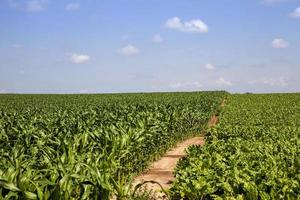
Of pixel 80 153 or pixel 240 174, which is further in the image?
pixel 80 153

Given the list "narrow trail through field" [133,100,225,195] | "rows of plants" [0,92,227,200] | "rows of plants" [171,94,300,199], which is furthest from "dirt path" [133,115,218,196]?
"rows of plants" [171,94,300,199]

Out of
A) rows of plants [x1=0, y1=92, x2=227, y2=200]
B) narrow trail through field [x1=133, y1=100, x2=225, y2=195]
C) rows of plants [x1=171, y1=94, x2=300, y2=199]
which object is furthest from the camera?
narrow trail through field [x1=133, y1=100, x2=225, y2=195]

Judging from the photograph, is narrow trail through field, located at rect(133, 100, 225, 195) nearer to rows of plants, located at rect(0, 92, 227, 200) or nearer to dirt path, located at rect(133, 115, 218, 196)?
dirt path, located at rect(133, 115, 218, 196)

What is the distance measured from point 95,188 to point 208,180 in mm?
2486

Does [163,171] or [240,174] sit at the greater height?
[240,174]

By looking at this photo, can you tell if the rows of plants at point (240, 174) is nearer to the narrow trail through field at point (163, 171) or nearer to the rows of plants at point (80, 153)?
the narrow trail through field at point (163, 171)

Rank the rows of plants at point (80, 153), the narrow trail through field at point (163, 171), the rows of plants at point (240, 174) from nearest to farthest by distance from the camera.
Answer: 1. the rows of plants at point (80, 153)
2. the rows of plants at point (240, 174)
3. the narrow trail through field at point (163, 171)

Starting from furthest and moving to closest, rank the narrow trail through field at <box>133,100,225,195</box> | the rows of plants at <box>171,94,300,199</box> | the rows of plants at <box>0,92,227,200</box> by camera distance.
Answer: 1. the narrow trail through field at <box>133,100,225,195</box>
2. the rows of plants at <box>171,94,300,199</box>
3. the rows of plants at <box>0,92,227,200</box>

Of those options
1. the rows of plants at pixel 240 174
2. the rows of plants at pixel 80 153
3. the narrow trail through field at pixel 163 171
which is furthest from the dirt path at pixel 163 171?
the rows of plants at pixel 240 174

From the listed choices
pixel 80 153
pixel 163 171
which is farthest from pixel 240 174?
pixel 163 171

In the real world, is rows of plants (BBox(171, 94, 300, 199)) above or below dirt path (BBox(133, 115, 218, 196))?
above

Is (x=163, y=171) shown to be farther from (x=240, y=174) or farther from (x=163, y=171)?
(x=240, y=174)

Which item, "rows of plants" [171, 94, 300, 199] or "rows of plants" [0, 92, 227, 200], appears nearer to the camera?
"rows of plants" [0, 92, 227, 200]

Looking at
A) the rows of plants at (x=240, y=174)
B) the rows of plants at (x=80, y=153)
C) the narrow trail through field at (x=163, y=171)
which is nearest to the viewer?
the rows of plants at (x=80, y=153)
